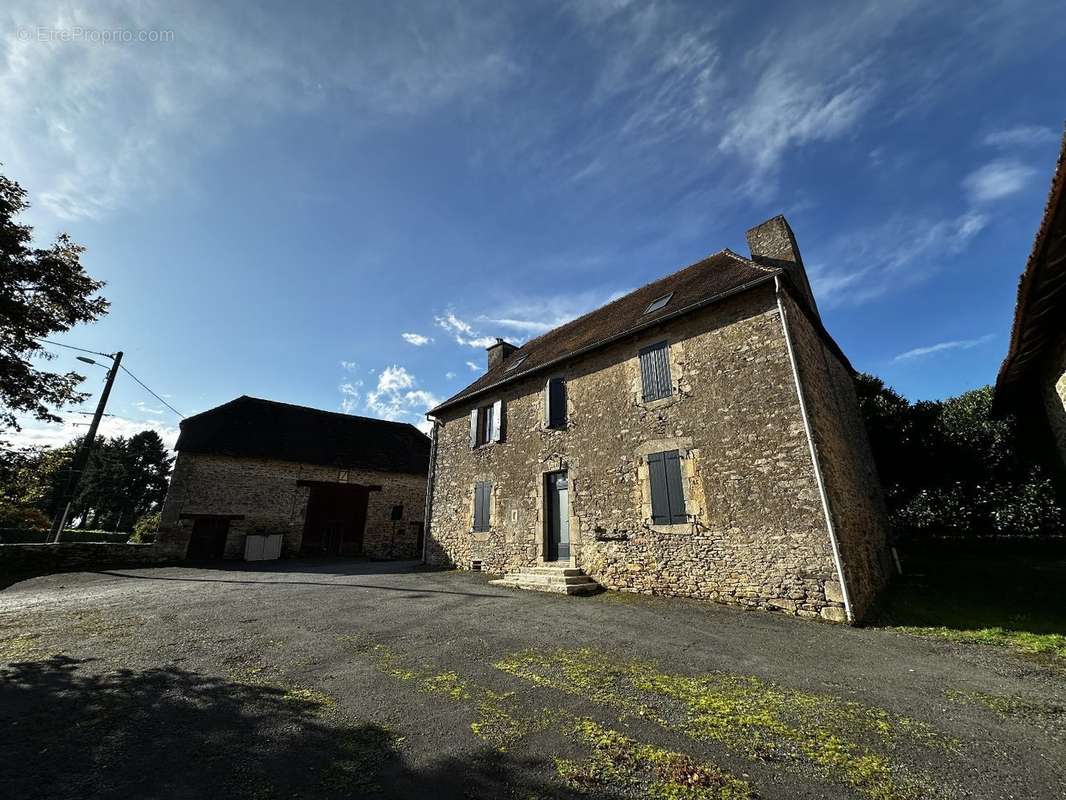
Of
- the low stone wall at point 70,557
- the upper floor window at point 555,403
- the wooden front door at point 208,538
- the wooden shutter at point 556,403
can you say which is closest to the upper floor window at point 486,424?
the upper floor window at point 555,403

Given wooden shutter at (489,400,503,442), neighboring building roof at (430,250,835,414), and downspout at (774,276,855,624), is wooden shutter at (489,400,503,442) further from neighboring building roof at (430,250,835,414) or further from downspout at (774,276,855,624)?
downspout at (774,276,855,624)

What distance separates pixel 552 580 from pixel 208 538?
15259mm

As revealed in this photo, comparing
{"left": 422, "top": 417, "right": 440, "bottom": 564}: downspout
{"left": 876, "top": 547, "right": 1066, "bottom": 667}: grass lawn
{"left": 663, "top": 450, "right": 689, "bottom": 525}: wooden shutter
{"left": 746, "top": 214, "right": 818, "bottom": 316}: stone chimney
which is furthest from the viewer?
{"left": 422, "top": 417, "right": 440, "bottom": 564}: downspout

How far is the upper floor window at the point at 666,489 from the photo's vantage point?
8.58 metres

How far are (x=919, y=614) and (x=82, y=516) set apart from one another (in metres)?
52.0

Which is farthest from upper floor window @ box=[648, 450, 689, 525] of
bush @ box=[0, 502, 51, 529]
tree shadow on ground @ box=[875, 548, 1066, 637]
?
bush @ box=[0, 502, 51, 529]

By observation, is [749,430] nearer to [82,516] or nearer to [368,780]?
[368,780]

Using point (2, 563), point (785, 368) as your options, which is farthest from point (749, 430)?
point (2, 563)

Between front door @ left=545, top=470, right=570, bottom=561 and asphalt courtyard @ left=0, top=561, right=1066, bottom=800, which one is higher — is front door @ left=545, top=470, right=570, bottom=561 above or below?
above

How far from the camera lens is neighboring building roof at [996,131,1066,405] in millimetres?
3602

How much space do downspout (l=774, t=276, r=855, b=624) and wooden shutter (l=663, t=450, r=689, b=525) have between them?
2333 millimetres

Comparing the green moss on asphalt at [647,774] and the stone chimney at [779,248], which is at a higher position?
the stone chimney at [779,248]

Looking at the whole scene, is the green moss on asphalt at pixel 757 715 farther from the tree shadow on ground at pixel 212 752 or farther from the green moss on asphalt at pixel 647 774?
the tree shadow on ground at pixel 212 752

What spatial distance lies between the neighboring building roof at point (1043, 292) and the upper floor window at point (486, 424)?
1056 centimetres
